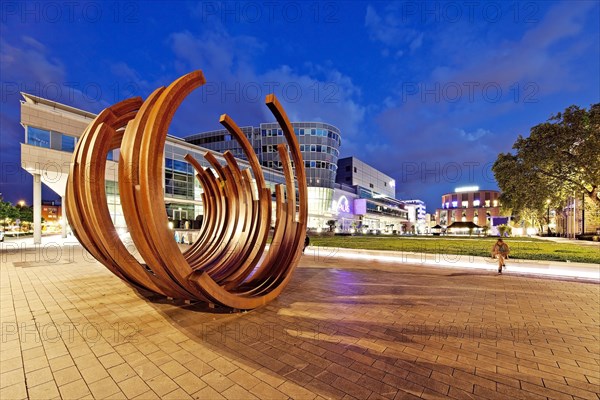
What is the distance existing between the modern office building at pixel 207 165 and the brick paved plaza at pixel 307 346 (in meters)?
15.2

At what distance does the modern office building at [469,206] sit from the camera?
108812mm

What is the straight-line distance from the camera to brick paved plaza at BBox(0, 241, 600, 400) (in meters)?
2.98

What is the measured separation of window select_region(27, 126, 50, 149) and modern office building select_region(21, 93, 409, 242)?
56mm

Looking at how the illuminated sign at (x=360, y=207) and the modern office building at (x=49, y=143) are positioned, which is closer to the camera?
the modern office building at (x=49, y=143)

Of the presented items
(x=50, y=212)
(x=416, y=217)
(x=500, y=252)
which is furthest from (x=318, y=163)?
(x=50, y=212)

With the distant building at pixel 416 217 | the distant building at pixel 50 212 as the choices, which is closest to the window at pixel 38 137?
the distant building at pixel 416 217

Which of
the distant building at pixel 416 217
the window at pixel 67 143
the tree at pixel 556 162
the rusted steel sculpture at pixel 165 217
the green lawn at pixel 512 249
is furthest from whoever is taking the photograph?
the distant building at pixel 416 217

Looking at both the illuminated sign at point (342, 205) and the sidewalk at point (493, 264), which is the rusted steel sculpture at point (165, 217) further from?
the illuminated sign at point (342, 205)

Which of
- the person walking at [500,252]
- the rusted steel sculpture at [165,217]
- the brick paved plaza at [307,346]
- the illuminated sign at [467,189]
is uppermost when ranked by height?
the illuminated sign at [467,189]

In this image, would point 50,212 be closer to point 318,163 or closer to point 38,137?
Result: point 318,163

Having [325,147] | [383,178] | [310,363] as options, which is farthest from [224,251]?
[383,178]

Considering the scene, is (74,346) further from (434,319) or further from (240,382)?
(434,319)

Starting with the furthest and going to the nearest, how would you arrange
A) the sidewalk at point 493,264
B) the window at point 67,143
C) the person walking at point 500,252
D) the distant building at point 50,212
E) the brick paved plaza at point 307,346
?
the distant building at point 50,212, the window at point 67,143, the person walking at point 500,252, the sidewalk at point 493,264, the brick paved plaza at point 307,346

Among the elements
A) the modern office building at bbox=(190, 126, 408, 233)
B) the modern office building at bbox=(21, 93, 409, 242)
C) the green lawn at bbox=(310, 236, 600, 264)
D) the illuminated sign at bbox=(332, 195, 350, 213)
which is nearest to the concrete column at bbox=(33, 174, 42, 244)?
the modern office building at bbox=(21, 93, 409, 242)
